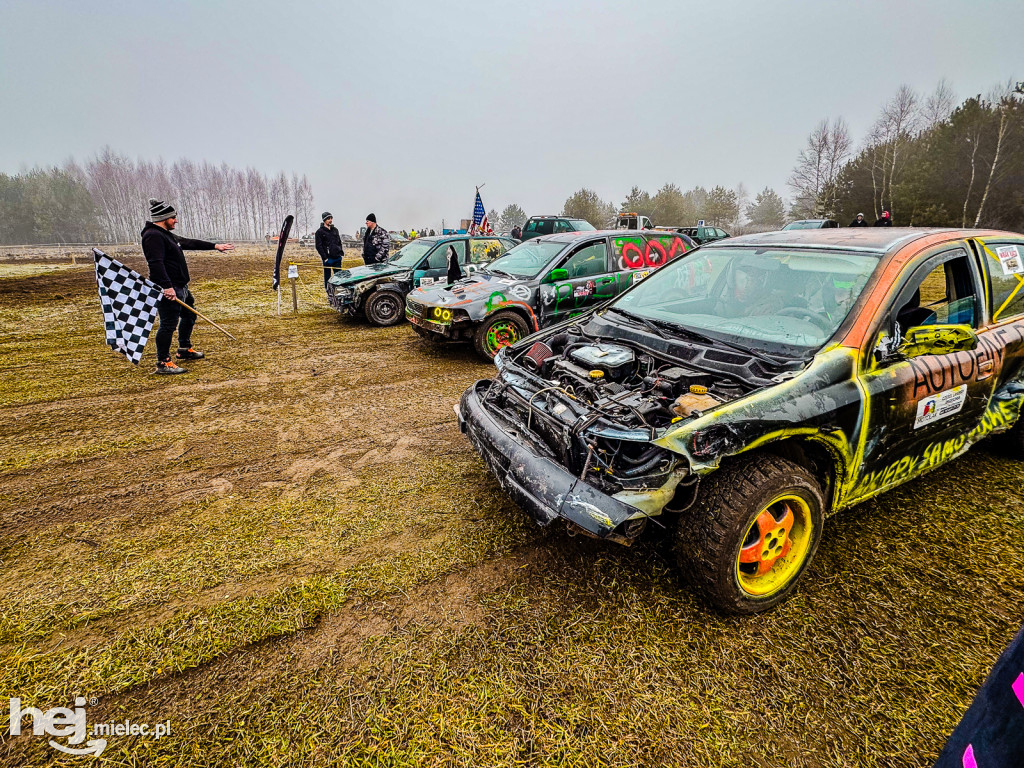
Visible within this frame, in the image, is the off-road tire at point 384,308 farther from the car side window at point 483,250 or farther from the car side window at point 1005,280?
the car side window at point 1005,280

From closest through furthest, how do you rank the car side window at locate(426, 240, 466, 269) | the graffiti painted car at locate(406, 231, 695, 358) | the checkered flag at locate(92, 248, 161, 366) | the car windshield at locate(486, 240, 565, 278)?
the checkered flag at locate(92, 248, 161, 366), the graffiti painted car at locate(406, 231, 695, 358), the car windshield at locate(486, 240, 565, 278), the car side window at locate(426, 240, 466, 269)

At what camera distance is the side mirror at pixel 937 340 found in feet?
7.33

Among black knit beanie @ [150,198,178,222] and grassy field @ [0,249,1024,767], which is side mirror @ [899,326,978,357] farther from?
black knit beanie @ [150,198,178,222]

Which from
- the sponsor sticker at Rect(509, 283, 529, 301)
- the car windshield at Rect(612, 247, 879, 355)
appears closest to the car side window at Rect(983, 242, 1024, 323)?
the car windshield at Rect(612, 247, 879, 355)

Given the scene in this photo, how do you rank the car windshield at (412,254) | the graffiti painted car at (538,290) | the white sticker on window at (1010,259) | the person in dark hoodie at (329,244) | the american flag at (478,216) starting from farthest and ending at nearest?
the american flag at (478,216) → the person in dark hoodie at (329,244) → the car windshield at (412,254) → the graffiti painted car at (538,290) → the white sticker on window at (1010,259)

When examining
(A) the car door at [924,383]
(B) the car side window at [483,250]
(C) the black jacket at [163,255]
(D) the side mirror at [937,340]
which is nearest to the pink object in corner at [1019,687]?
(A) the car door at [924,383]

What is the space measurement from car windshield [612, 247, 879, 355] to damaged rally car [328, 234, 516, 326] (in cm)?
521

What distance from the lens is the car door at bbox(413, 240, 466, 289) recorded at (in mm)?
8242

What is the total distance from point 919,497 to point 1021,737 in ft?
9.39

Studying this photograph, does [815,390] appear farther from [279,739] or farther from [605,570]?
[279,739]

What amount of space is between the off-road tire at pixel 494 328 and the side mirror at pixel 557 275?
610 millimetres

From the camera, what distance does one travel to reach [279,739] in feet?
5.52

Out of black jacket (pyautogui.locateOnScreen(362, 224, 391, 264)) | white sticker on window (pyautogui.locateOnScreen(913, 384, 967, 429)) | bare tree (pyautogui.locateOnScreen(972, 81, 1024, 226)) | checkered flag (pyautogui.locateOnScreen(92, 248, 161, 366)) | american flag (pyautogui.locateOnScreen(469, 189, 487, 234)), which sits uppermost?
bare tree (pyautogui.locateOnScreen(972, 81, 1024, 226))

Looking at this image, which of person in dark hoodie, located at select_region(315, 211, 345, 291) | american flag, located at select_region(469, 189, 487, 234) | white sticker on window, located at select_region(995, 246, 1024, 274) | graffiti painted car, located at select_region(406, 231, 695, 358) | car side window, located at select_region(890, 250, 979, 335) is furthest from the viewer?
american flag, located at select_region(469, 189, 487, 234)
